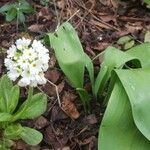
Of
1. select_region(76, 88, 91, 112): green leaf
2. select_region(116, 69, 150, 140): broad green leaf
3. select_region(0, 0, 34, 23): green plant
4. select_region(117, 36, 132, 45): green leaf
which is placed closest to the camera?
select_region(116, 69, 150, 140): broad green leaf

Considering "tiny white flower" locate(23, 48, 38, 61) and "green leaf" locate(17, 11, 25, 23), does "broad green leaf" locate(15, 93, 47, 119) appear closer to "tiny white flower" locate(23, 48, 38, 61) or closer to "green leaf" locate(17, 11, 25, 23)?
"tiny white flower" locate(23, 48, 38, 61)

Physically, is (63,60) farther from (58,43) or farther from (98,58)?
(98,58)

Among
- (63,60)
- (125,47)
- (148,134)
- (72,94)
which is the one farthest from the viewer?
(125,47)

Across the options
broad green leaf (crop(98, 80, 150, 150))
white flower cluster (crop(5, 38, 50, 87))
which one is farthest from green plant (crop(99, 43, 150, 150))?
white flower cluster (crop(5, 38, 50, 87))

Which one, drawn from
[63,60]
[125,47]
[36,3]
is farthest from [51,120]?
[36,3]

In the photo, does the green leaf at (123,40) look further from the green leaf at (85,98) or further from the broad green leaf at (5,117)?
the broad green leaf at (5,117)

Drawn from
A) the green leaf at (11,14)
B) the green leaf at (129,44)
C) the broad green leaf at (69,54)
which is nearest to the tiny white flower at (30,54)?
the broad green leaf at (69,54)
